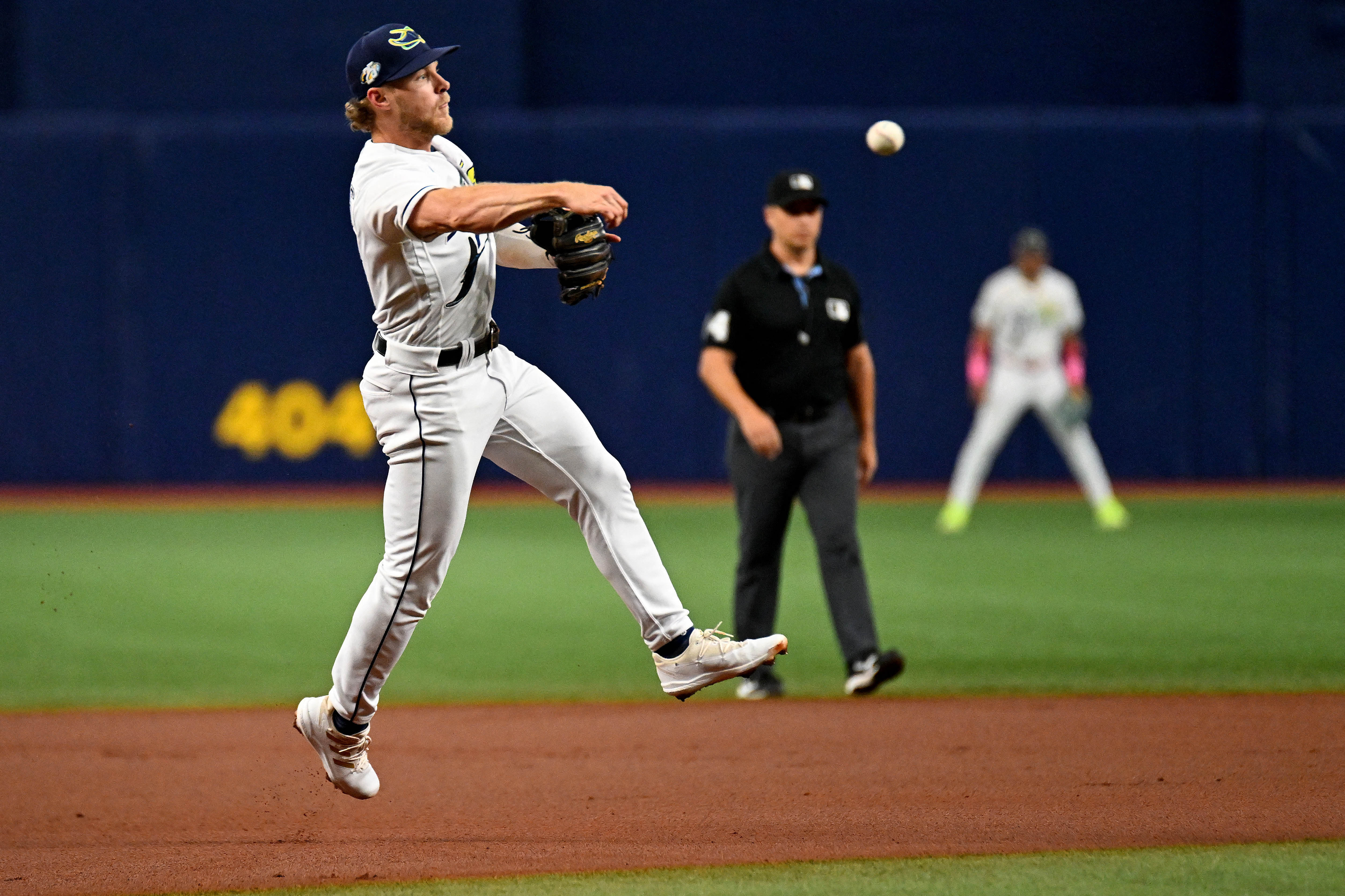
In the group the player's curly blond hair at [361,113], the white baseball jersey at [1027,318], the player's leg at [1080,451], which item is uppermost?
the player's curly blond hair at [361,113]

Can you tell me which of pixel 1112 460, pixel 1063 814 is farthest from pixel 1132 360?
pixel 1063 814

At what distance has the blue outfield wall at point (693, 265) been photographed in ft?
53.9

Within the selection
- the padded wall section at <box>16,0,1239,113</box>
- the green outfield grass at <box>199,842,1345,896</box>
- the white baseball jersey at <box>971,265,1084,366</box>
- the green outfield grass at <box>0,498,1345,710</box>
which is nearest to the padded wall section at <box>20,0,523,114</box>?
the padded wall section at <box>16,0,1239,113</box>

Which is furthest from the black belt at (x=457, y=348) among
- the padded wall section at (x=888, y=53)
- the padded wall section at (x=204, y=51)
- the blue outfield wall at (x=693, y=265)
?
the padded wall section at (x=888, y=53)

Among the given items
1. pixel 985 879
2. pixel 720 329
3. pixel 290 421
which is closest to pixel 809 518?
pixel 720 329

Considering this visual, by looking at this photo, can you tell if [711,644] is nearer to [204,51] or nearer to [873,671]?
[873,671]

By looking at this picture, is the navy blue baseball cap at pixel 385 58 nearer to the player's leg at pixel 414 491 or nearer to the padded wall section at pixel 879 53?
the player's leg at pixel 414 491

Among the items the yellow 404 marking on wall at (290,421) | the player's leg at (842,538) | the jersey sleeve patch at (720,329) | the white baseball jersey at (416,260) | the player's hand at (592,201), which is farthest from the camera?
the yellow 404 marking on wall at (290,421)

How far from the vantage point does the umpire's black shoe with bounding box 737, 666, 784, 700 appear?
730cm

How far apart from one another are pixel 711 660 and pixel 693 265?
11.9 m

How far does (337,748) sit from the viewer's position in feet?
16.8

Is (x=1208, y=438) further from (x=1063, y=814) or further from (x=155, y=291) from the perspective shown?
(x=1063, y=814)

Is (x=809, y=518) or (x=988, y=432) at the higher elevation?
(x=809, y=518)

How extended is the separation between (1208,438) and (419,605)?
13.3 metres
